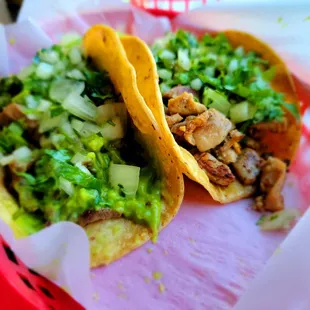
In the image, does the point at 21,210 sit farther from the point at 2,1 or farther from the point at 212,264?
the point at 2,1

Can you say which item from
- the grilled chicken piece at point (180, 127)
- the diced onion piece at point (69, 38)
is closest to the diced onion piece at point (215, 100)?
the grilled chicken piece at point (180, 127)

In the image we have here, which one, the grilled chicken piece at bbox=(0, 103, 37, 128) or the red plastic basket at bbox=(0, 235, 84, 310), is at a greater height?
the grilled chicken piece at bbox=(0, 103, 37, 128)

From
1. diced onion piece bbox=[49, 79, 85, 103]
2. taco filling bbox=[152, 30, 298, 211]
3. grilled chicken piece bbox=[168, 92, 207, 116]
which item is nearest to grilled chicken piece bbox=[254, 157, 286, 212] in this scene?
taco filling bbox=[152, 30, 298, 211]

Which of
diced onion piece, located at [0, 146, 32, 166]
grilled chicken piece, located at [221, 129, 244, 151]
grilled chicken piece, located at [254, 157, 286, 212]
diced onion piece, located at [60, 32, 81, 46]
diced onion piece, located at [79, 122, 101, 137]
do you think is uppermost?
diced onion piece, located at [79, 122, 101, 137]

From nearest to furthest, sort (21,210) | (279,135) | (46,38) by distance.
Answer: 1. (21,210)
2. (279,135)
3. (46,38)

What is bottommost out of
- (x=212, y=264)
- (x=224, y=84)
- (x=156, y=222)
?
(x=212, y=264)

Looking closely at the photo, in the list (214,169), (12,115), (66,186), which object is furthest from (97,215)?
(12,115)

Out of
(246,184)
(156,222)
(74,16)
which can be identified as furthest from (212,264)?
(74,16)

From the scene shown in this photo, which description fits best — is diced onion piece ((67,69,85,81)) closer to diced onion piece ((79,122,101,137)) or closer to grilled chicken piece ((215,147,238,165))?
diced onion piece ((79,122,101,137))

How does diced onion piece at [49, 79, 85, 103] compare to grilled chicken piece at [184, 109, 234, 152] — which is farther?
diced onion piece at [49, 79, 85, 103]
